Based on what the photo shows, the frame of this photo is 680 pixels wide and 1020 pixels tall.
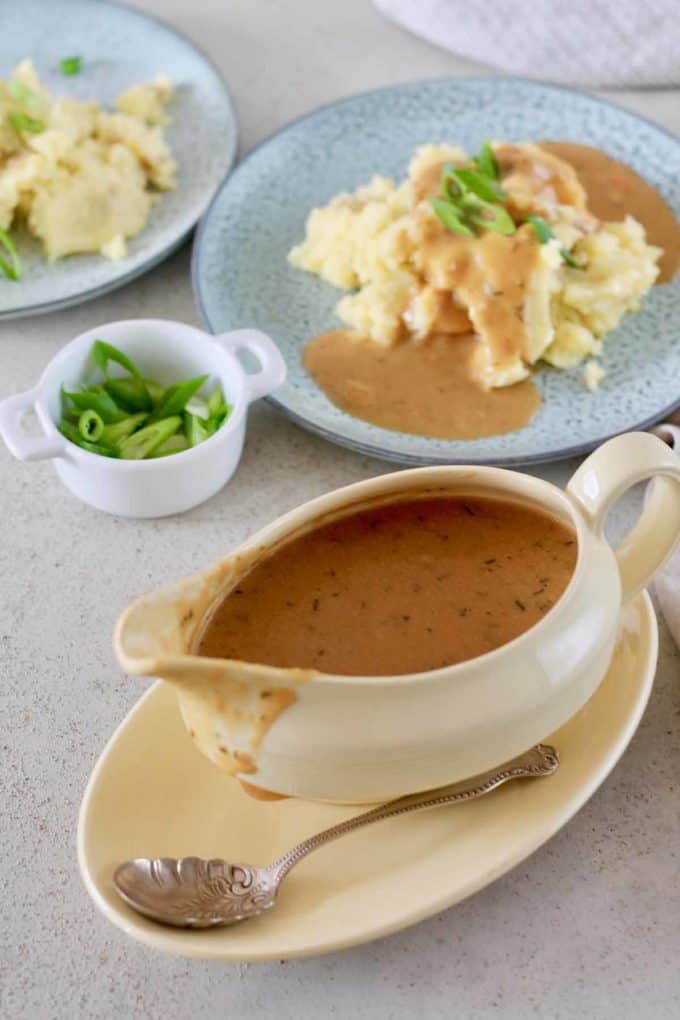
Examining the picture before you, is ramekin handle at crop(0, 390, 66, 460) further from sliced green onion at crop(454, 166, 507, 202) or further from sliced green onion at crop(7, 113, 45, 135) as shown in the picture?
sliced green onion at crop(454, 166, 507, 202)

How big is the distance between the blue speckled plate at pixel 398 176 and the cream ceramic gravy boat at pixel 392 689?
598mm

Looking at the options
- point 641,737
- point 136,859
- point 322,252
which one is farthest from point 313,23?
point 136,859

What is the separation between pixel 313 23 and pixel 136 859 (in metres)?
2.52

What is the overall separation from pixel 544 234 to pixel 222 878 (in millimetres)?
1348

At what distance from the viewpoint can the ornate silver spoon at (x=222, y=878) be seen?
49.3 inches

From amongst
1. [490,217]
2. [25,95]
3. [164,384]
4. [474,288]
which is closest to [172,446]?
[164,384]

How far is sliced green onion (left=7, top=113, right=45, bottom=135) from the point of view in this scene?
2418 mm

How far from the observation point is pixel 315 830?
4.48 ft

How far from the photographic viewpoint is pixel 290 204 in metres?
2.52

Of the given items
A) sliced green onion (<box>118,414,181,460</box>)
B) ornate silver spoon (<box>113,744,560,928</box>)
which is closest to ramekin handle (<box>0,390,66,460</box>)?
sliced green onion (<box>118,414,181,460</box>)

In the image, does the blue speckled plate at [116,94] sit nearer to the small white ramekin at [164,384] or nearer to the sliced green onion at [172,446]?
the small white ramekin at [164,384]

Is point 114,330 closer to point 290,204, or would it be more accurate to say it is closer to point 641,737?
point 290,204

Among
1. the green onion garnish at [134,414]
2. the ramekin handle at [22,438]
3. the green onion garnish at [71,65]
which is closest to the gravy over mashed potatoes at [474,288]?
the green onion garnish at [134,414]

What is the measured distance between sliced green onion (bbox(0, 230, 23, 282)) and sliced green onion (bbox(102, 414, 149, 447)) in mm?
540
